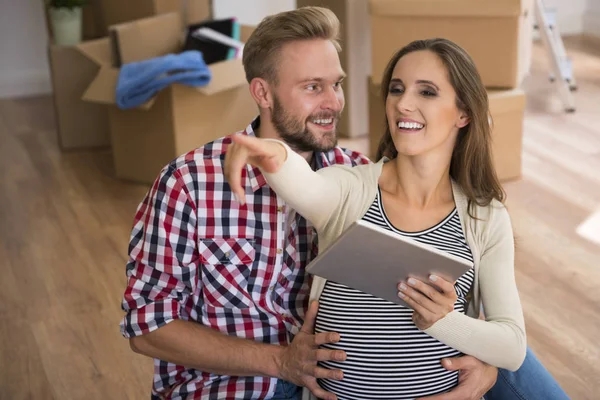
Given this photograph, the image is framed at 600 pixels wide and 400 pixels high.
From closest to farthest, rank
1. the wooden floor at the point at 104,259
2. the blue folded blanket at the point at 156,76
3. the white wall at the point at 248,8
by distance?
the wooden floor at the point at 104,259, the blue folded blanket at the point at 156,76, the white wall at the point at 248,8

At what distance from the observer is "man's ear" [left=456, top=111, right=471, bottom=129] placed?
1505 millimetres

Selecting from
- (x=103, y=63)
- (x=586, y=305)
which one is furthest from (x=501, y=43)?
(x=103, y=63)

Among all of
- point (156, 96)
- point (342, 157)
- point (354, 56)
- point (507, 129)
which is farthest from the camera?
point (354, 56)

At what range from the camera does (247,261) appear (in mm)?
1583

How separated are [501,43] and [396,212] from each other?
1.95 metres

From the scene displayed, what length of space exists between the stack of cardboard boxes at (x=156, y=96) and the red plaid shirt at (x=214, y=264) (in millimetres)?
1625

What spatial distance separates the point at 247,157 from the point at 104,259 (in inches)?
70.6

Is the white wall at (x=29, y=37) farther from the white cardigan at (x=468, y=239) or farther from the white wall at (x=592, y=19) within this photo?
the white cardigan at (x=468, y=239)

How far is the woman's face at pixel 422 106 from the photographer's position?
1467 mm

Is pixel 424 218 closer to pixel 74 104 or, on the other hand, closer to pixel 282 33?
pixel 282 33

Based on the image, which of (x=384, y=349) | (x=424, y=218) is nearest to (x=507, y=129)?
(x=424, y=218)

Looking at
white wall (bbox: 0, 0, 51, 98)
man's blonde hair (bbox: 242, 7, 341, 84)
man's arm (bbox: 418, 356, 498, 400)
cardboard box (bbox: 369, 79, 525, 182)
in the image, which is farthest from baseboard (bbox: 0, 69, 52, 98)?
man's arm (bbox: 418, 356, 498, 400)

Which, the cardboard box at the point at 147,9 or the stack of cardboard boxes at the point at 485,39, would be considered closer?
the stack of cardboard boxes at the point at 485,39

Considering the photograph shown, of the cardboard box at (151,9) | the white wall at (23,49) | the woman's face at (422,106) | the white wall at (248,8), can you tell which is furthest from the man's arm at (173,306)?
the white wall at (23,49)
